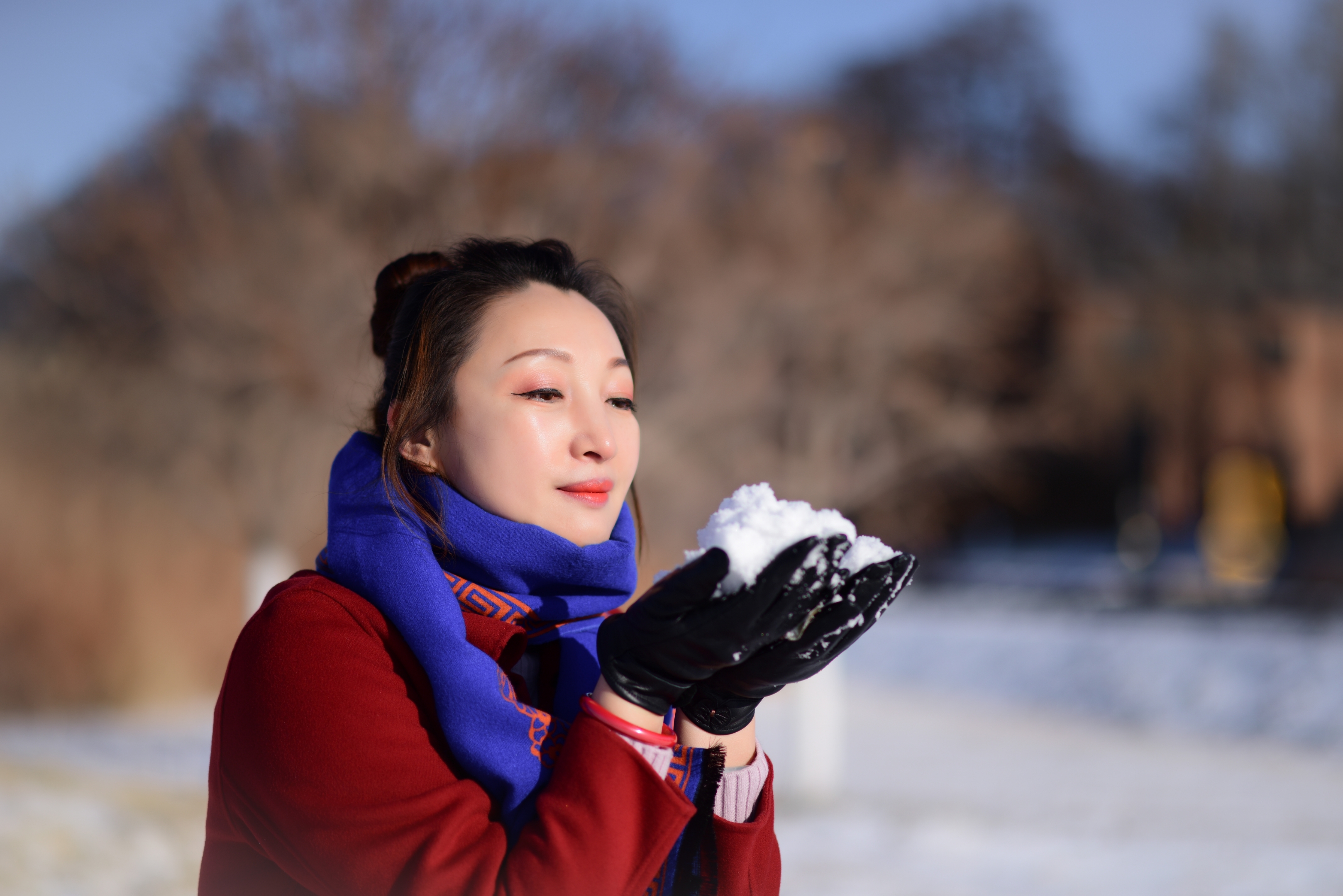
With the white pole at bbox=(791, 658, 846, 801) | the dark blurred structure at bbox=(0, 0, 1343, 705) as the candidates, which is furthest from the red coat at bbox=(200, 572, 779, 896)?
the white pole at bbox=(791, 658, 846, 801)

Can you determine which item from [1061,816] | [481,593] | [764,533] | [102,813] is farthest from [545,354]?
[1061,816]

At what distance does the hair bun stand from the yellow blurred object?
15.3 m

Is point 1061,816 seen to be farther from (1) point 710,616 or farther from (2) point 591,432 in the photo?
(1) point 710,616

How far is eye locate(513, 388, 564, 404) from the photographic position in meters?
1.53

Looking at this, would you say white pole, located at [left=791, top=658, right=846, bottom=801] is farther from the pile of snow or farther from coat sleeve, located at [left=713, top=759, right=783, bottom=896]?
the pile of snow

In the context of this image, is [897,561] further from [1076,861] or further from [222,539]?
[222,539]

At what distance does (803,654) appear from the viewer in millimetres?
1301

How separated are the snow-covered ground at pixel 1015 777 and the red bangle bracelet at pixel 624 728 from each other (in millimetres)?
3605

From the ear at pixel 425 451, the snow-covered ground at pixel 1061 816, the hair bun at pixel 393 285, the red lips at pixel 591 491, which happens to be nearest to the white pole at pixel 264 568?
the snow-covered ground at pixel 1061 816

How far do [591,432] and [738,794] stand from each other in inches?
19.1

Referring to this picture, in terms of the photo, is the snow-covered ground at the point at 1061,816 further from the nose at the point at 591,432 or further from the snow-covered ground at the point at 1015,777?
the nose at the point at 591,432

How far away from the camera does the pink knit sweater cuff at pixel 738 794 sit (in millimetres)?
1379

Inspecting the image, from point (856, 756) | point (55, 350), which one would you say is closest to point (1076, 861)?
point (856, 756)

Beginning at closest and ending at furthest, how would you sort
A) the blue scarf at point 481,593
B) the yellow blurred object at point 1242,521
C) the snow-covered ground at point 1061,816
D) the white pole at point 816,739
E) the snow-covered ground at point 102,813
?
the blue scarf at point 481,593 → the snow-covered ground at point 102,813 → the snow-covered ground at point 1061,816 → the white pole at point 816,739 → the yellow blurred object at point 1242,521
